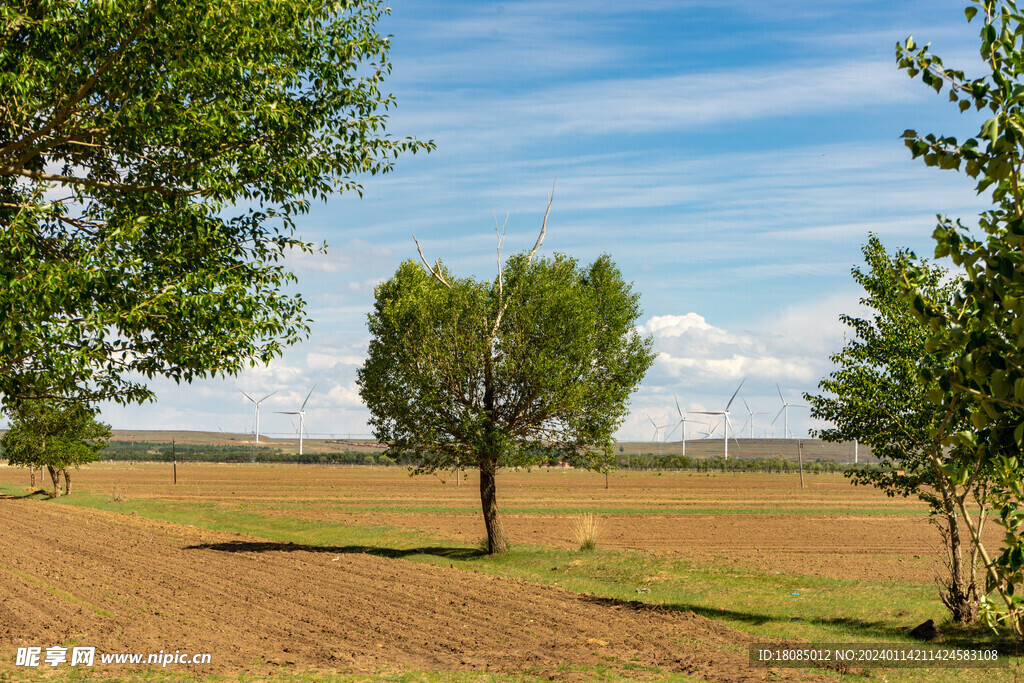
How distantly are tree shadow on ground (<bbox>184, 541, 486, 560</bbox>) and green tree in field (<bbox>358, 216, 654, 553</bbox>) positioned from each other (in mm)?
1600

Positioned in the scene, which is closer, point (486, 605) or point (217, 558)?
point (486, 605)

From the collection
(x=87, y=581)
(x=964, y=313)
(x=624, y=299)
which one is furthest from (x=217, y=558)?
(x=964, y=313)

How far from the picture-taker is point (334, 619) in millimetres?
18547

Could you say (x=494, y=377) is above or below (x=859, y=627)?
above

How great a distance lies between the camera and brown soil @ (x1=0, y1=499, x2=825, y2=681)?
14.9 m

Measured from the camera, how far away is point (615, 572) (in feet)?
90.4

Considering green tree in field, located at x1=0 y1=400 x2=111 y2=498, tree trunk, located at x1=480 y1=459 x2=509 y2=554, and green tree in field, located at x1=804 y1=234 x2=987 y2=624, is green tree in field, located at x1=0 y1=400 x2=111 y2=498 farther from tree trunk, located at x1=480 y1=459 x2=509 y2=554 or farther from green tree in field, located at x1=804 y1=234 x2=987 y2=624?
green tree in field, located at x1=804 y1=234 x2=987 y2=624

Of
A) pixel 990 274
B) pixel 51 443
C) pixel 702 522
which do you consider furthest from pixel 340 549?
pixel 51 443

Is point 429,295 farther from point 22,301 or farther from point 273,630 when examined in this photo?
point 22,301

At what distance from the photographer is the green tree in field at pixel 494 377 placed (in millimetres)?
29688

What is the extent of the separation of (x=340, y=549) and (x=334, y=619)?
1441cm

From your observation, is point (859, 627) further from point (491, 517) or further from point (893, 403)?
point (491, 517)

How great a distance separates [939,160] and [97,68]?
472 inches

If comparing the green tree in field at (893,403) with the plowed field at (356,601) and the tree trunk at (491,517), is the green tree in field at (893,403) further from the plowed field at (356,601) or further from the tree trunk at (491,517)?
the tree trunk at (491,517)
